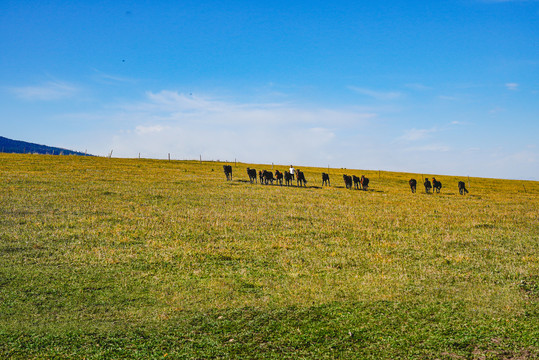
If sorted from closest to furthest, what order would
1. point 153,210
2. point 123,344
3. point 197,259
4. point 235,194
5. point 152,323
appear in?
point 123,344 < point 152,323 < point 197,259 < point 153,210 < point 235,194

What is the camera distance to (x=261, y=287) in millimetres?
10539

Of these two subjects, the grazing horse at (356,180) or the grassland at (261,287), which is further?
the grazing horse at (356,180)

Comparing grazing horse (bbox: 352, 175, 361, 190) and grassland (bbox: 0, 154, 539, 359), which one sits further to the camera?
grazing horse (bbox: 352, 175, 361, 190)

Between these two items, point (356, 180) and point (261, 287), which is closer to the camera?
point (261, 287)

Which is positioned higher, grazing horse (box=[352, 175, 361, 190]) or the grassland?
grazing horse (box=[352, 175, 361, 190])

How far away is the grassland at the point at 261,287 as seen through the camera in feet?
24.2

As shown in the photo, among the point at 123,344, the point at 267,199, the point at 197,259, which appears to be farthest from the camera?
the point at 267,199

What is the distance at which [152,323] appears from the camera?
830 cm

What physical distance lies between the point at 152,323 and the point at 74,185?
94.7 ft

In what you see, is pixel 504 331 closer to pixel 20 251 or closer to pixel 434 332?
pixel 434 332

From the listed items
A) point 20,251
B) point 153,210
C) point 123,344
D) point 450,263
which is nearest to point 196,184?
point 153,210

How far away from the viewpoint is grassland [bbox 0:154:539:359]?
7.38m

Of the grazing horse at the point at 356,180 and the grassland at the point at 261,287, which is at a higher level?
the grazing horse at the point at 356,180

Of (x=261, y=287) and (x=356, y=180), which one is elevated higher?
(x=356, y=180)
